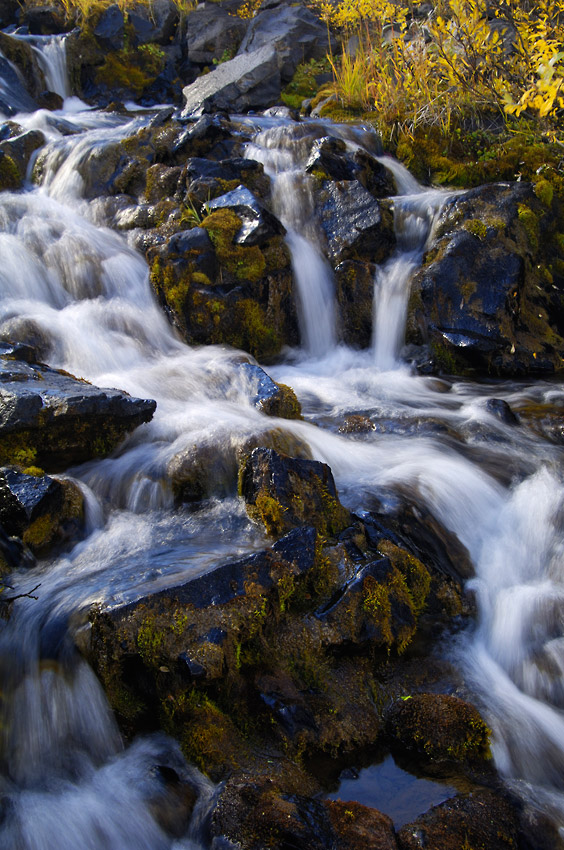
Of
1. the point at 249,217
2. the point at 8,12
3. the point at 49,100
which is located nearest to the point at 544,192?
the point at 249,217

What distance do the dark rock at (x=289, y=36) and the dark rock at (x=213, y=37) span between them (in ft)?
1.69

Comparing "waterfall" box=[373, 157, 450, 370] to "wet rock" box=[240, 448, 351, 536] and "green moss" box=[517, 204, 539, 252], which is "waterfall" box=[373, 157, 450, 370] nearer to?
"green moss" box=[517, 204, 539, 252]

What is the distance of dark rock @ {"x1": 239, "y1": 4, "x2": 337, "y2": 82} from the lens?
14875 millimetres

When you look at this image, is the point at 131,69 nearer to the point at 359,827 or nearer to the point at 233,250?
the point at 233,250

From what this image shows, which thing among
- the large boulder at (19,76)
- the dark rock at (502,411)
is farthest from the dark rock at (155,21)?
the dark rock at (502,411)

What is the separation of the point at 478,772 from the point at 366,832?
28.5 inches

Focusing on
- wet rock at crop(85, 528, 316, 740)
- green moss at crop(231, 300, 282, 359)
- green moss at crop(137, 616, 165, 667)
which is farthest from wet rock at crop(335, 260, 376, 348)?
green moss at crop(137, 616, 165, 667)

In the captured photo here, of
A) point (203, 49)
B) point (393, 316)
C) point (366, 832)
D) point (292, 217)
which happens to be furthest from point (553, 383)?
point (203, 49)

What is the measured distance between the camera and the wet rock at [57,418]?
449cm

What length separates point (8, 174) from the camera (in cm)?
920

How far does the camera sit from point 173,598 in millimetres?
3098

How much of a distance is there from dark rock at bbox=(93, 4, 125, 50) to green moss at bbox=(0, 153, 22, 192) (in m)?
8.43

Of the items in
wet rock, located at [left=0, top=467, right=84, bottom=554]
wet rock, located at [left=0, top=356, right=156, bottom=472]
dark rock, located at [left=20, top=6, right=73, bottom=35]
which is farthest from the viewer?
dark rock, located at [left=20, top=6, right=73, bottom=35]

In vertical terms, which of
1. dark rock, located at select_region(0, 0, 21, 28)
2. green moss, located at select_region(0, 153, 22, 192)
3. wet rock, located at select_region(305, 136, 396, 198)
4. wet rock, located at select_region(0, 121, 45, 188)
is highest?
dark rock, located at select_region(0, 0, 21, 28)
